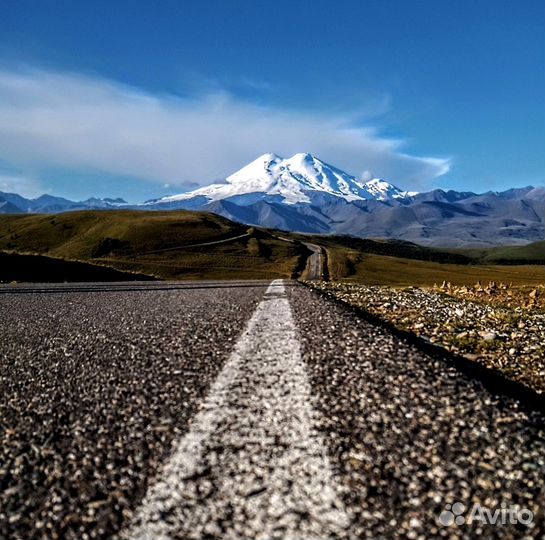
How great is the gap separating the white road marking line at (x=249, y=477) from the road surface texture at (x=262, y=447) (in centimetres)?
2

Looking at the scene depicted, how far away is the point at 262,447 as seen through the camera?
5.98 metres

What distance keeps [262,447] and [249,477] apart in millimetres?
688

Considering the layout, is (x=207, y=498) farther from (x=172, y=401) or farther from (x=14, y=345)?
(x=14, y=345)

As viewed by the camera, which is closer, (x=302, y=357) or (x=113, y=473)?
(x=113, y=473)

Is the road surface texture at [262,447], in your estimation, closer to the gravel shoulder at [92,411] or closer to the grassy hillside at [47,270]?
the gravel shoulder at [92,411]

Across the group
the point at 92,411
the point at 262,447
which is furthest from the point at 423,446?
the point at 92,411

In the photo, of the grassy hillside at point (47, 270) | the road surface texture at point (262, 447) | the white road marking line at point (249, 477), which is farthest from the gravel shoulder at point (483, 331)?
the grassy hillside at point (47, 270)

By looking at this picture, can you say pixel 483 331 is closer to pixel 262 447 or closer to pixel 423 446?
pixel 423 446

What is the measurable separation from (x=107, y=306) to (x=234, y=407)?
1701 centimetres

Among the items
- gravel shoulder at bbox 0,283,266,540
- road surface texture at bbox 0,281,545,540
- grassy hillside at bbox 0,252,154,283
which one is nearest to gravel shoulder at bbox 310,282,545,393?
road surface texture at bbox 0,281,545,540

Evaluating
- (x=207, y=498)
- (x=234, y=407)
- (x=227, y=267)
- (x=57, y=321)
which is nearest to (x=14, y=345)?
(x=57, y=321)

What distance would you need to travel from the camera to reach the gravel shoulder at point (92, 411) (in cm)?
→ 505

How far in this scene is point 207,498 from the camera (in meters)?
5.00

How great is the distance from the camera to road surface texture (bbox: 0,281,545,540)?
15.4 feet
